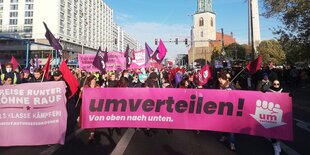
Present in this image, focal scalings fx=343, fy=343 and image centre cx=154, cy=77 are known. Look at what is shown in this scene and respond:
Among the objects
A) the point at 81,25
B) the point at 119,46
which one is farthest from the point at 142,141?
the point at 119,46

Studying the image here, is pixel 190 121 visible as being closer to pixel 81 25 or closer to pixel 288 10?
pixel 288 10

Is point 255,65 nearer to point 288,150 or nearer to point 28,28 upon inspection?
point 288,150

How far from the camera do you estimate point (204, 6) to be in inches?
4806

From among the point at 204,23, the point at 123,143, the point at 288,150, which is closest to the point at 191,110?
the point at 123,143

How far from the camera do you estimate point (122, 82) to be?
9523 mm

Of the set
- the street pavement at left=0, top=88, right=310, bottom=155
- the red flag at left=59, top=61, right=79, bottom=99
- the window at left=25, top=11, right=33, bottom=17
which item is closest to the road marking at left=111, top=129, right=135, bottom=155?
the street pavement at left=0, top=88, right=310, bottom=155

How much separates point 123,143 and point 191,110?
1.77 meters

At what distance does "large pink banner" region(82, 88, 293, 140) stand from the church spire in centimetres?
11822

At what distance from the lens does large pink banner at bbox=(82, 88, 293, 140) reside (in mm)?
6258

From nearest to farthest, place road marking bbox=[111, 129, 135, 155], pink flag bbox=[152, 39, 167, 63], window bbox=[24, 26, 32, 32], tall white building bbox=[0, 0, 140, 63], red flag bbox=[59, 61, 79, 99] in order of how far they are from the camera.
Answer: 1. road marking bbox=[111, 129, 135, 155]
2. red flag bbox=[59, 61, 79, 99]
3. pink flag bbox=[152, 39, 167, 63]
4. tall white building bbox=[0, 0, 140, 63]
5. window bbox=[24, 26, 32, 32]

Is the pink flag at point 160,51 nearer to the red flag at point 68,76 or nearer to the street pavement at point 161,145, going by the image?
the street pavement at point 161,145

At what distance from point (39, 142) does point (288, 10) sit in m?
20.9

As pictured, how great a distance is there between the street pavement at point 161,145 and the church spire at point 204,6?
117 metres

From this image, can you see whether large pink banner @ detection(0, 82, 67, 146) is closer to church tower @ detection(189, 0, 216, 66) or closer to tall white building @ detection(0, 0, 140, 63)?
tall white building @ detection(0, 0, 140, 63)
